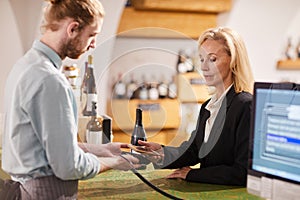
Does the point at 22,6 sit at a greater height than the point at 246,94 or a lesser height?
greater

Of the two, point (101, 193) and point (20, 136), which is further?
point (101, 193)

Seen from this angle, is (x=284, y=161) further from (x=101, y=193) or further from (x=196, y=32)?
(x=196, y=32)

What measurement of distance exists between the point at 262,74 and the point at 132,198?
3.10m

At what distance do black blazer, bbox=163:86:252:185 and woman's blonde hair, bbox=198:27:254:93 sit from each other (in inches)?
1.3

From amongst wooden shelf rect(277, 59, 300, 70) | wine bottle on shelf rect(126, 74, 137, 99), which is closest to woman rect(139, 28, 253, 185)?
wine bottle on shelf rect(126, 74, 137, 99)

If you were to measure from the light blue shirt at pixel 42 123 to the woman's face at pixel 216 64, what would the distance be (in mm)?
500

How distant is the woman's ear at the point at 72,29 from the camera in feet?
4.46

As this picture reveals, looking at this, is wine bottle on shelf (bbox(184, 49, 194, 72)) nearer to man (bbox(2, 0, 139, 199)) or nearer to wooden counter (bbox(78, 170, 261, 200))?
wooden counter (bbox(78, 170, 261, 200))

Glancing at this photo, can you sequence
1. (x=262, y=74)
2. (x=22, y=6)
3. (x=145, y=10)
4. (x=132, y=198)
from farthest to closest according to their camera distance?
(x=262, y=74), (x=145, y=10), (x=22, y=6), (x=132, y=198)

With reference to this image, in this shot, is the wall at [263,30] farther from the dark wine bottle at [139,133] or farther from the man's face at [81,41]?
the man's face at [81,41]

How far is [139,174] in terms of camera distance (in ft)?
5.57

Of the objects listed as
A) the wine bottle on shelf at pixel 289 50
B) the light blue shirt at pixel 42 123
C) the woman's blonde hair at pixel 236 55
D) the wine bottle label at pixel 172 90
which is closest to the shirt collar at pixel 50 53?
the light blue shirt at pixel 42 123

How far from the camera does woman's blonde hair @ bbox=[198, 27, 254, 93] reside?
166 cm

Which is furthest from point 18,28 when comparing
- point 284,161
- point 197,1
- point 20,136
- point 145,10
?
point 284,161
